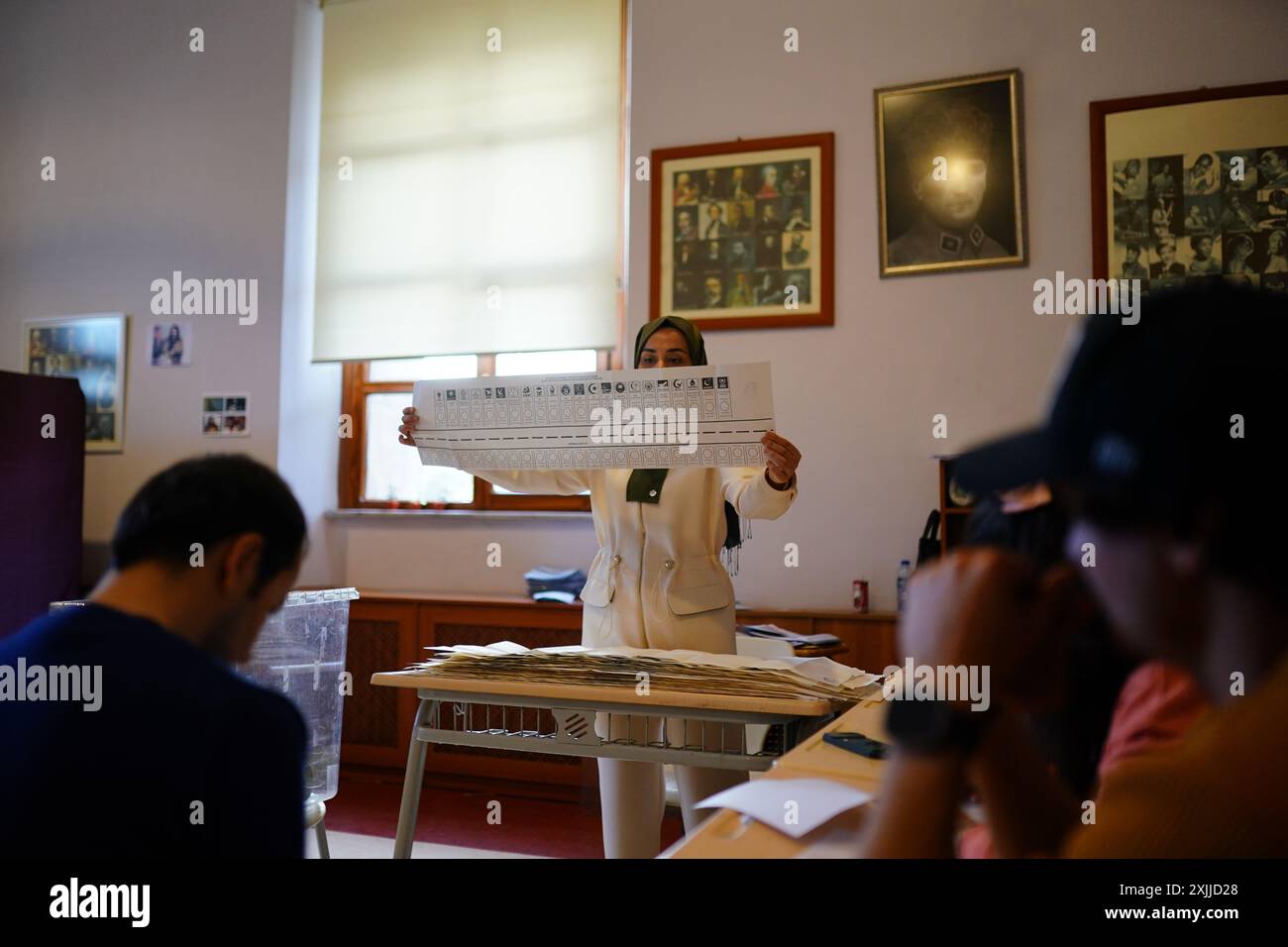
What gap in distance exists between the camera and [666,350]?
6.31ft

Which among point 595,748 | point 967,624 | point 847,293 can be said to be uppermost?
point 847,293

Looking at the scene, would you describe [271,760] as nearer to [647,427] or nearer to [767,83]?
[647,427]

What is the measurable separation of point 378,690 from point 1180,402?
3287mm

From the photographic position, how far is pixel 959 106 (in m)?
3.23

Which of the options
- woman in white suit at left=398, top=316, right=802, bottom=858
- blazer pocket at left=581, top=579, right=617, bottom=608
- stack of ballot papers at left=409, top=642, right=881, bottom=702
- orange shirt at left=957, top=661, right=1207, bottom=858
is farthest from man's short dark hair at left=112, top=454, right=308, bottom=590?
blazer pocket at left=581, top=579, right=617, bottom=608

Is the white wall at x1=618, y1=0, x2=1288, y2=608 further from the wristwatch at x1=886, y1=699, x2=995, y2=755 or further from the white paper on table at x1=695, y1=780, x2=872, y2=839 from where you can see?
the wristwatch at x1=886, y1=699, x2=995, y2=755

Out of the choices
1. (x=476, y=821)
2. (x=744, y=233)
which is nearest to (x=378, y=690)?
(x=476, y=821)

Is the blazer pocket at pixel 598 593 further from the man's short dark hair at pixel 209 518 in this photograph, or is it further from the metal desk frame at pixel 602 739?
the man's short dark hair at pixel 209 518

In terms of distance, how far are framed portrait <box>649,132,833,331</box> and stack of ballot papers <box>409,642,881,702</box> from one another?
1995mm

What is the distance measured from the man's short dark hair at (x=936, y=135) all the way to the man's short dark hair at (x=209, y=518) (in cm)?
317

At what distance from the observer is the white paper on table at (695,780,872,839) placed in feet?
2.37

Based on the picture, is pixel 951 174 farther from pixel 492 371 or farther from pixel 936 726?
pixel 936 726
